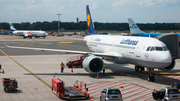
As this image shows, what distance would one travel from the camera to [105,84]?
25.8 meters

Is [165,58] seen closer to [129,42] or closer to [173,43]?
[173,43]

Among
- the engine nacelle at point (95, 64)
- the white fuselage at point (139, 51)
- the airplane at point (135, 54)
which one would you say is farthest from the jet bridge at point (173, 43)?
the engine nacelle at point (95, 64)

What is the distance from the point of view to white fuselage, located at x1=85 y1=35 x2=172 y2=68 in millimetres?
24781

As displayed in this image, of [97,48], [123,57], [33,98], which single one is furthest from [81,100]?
[97,48]

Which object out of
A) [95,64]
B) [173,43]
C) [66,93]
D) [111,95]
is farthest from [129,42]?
[111,95]

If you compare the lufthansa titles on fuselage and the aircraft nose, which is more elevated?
the lufthansa titles on fuselage

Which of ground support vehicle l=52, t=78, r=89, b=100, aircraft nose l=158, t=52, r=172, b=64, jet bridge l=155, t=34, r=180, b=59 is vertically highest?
jet bridge l=155, t=34, r=180, b=59

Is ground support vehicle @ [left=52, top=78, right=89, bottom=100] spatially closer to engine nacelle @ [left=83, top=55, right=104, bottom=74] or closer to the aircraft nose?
engine nacelle @ [left=83, top=55, right=104, bottom=74]

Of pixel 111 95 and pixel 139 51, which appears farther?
pixel 139 51

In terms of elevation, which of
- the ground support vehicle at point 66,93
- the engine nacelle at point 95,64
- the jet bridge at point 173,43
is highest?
the jet bridge at point 173,43

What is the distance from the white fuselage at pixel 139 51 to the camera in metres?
24.8

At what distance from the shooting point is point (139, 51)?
27.1m

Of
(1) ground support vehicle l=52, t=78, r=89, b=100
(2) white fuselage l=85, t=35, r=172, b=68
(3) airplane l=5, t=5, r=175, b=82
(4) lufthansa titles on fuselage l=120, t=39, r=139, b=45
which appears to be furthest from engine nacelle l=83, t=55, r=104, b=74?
(1) ground support vehicle l=52, t=78, r=89, b=100

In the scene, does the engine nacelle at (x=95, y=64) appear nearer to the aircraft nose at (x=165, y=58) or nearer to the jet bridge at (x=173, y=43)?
the aircraft nose at (x=165, y=58)
